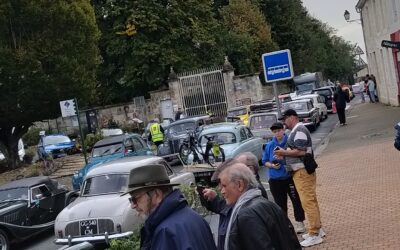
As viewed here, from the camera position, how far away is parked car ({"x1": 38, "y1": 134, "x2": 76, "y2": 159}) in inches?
1254

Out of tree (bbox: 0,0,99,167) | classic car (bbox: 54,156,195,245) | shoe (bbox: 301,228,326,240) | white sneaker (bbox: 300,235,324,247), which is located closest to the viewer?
white sneaker (bbox: 300,235,324,247)

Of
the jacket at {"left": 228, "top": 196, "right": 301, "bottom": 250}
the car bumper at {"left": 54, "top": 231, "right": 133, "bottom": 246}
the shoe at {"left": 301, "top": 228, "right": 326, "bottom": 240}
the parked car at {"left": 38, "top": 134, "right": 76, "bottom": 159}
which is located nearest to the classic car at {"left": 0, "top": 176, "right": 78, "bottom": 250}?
the car bumper at {"left": 54, "top": 231, "right": 133, "bottom": 246}

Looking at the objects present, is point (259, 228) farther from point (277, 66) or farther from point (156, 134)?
point (156, 134)

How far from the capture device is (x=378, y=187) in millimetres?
11375

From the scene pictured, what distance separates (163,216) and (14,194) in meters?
10.9

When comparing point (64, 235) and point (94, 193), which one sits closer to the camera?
point (64, 235)

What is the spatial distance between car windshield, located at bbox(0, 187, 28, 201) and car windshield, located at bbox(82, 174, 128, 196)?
2.26 m

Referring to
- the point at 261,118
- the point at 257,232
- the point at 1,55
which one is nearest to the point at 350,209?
the point at 257,232

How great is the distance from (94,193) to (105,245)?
147cm

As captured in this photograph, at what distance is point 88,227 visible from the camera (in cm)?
1029

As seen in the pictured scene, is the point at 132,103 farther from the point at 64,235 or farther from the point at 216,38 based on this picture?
the point at 64,235

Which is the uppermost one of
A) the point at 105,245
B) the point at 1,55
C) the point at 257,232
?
the point at 1,55

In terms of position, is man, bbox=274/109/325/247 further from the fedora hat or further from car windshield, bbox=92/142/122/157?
car windshield, bbox=92/142/122/157

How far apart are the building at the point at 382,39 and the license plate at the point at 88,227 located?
21.3 metres
